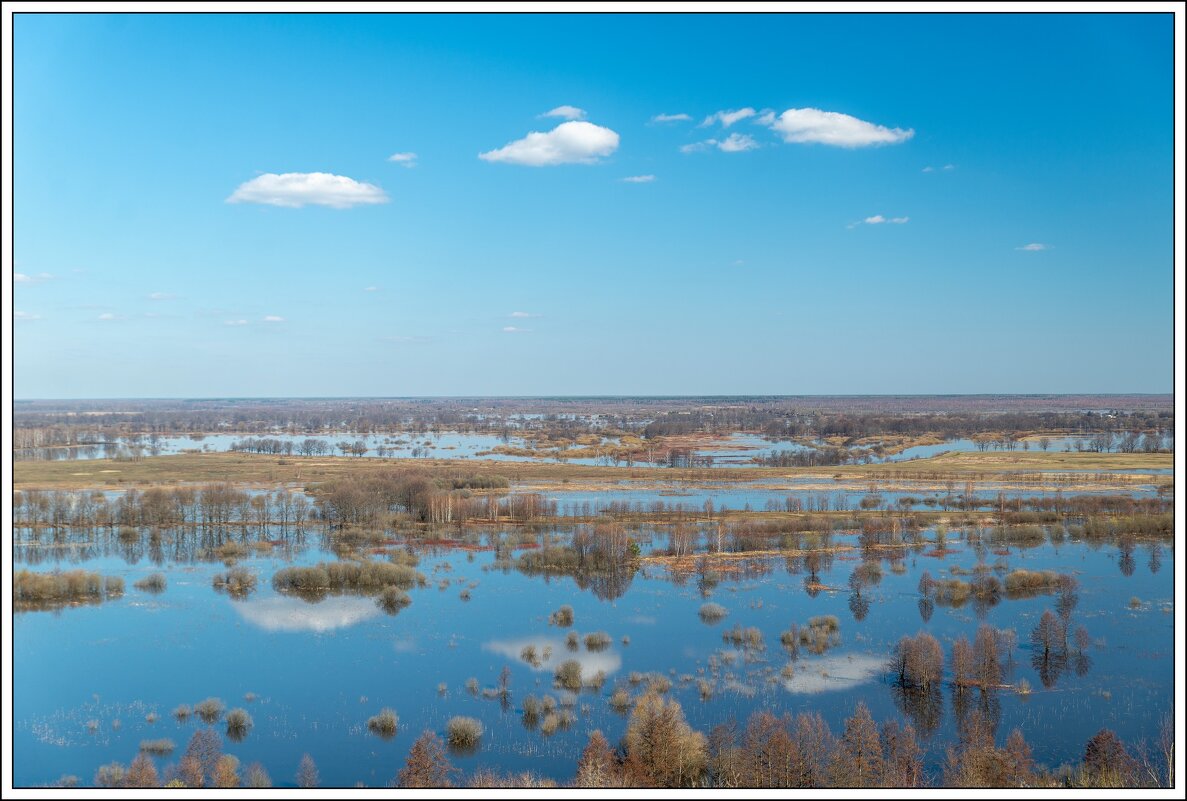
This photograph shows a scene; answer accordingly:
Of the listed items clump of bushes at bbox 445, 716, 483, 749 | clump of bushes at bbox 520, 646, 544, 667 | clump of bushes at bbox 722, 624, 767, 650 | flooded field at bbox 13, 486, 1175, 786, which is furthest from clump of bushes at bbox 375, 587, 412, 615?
clump of bushes at bbox 722, 624, 767, 650

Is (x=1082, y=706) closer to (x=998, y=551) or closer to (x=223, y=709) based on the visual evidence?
(x=998, y=551)

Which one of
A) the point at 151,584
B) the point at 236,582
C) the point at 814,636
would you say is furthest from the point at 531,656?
the point at 151,584

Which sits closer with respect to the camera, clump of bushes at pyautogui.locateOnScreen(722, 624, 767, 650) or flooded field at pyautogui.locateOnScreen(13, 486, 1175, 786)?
flooded field at pyautogui.locateOnScreen(13, 486, 1175, 786)

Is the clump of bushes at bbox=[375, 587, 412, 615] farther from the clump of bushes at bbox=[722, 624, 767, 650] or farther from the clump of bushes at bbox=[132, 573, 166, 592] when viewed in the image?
the clump of bushes at bbox=[722, 624, 767, 650]

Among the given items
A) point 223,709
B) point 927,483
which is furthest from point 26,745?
point 927,483

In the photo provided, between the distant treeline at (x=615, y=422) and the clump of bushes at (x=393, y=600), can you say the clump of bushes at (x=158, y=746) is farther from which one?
the distant treeline at (x=615, y=422)

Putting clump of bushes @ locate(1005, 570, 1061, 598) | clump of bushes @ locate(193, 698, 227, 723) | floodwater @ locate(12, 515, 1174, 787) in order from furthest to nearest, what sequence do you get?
clump of bushes @ locate(1005, 570, 1061, 598)
clump of bushes @ locate(193, 698, 227, 723)
floodwater @ locate(12, 515, 1174, 787)

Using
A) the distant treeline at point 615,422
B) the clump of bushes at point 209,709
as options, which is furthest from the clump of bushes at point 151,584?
the distant treeline at point 615,422
